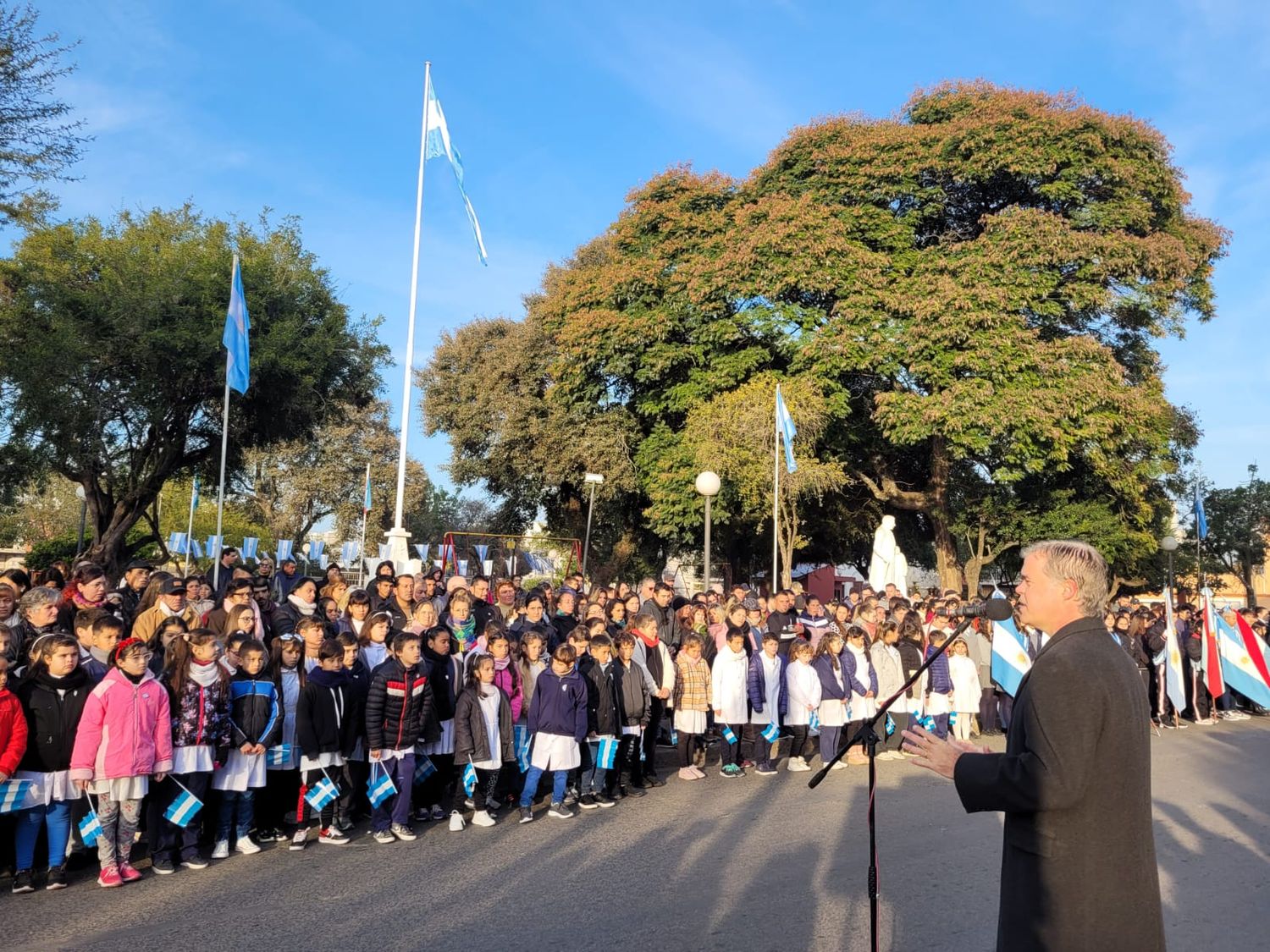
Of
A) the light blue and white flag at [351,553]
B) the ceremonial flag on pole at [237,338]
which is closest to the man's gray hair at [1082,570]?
the ceremonial flag on pole at [237,338]

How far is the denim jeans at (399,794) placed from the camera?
26.5 feet

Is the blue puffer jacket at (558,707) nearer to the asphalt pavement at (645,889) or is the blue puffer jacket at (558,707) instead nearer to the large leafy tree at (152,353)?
the asphalt pavement at (645,889)

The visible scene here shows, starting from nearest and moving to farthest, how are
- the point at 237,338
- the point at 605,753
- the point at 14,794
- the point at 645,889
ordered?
1. the point at 14,794
2. the point at 645,889
3. the point at 605,753
4. the point at 237,338

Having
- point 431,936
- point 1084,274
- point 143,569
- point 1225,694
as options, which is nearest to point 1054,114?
point 1084,274

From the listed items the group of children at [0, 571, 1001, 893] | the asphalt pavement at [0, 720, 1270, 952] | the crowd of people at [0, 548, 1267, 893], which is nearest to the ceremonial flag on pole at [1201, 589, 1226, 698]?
the crowd of people at [0, 548, 1267, 893]

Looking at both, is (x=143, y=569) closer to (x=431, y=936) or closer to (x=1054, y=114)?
(x=431, y=936)

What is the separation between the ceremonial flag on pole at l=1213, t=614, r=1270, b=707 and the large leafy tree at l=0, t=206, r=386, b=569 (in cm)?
2172

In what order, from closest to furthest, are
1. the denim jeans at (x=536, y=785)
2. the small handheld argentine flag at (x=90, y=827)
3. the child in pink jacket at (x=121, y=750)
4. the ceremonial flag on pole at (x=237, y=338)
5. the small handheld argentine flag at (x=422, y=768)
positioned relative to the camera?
the child in pink jacket at (x=121, y=750), the small handheld argentine flag at (x=90, y=827), the small handheld argentine flag at (x=422, y=768), the denim jeans at (x=536, y=785), the ceremonial flag on pole at (x=237, y=338)

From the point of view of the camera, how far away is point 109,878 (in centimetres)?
659

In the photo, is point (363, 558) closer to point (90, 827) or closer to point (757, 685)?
point (757, 685)

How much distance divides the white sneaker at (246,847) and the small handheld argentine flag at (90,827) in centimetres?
111

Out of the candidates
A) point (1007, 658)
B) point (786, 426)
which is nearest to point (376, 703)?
point (1007, 658)

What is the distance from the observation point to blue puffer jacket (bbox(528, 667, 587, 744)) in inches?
354

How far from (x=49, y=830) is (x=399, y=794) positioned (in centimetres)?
252
